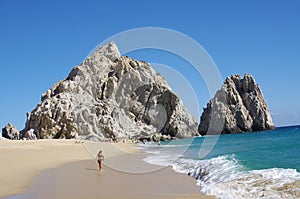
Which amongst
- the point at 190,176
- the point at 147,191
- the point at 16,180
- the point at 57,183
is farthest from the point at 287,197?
the point at 16,180

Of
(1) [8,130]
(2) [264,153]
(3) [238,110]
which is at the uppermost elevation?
(3) [238,110]

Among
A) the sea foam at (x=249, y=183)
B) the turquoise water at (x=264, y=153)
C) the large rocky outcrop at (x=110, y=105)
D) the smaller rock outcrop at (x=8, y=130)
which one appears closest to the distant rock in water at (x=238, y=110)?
the large rocky outcrop at (x=110, y=105)

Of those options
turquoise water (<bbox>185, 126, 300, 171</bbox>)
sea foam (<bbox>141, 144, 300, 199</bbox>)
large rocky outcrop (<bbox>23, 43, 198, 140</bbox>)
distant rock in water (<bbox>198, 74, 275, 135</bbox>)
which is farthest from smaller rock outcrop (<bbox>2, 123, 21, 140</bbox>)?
sea foam (<bbox>141, 144, 300, 199</bbox>)

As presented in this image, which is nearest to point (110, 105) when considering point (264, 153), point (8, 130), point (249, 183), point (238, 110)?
point (8, 130)

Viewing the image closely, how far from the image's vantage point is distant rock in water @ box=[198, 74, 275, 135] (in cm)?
9231

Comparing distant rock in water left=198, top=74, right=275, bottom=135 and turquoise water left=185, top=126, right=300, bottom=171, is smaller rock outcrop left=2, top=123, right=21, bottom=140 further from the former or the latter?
turquoise water left=185, top=126, right=300, bottom=171

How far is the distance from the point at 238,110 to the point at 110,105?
39.7m

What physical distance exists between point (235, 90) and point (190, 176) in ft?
281

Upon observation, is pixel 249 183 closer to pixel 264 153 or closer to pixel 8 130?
pixel 264 153

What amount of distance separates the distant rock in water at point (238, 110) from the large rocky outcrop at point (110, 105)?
14.4 m

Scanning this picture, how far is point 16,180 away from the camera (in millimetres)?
12562

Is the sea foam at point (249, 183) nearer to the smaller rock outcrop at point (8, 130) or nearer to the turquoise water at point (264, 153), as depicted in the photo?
the turquoise water at point (264, 153)

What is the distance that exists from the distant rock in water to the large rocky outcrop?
14397 millimetres

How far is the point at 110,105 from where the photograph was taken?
245 feet
